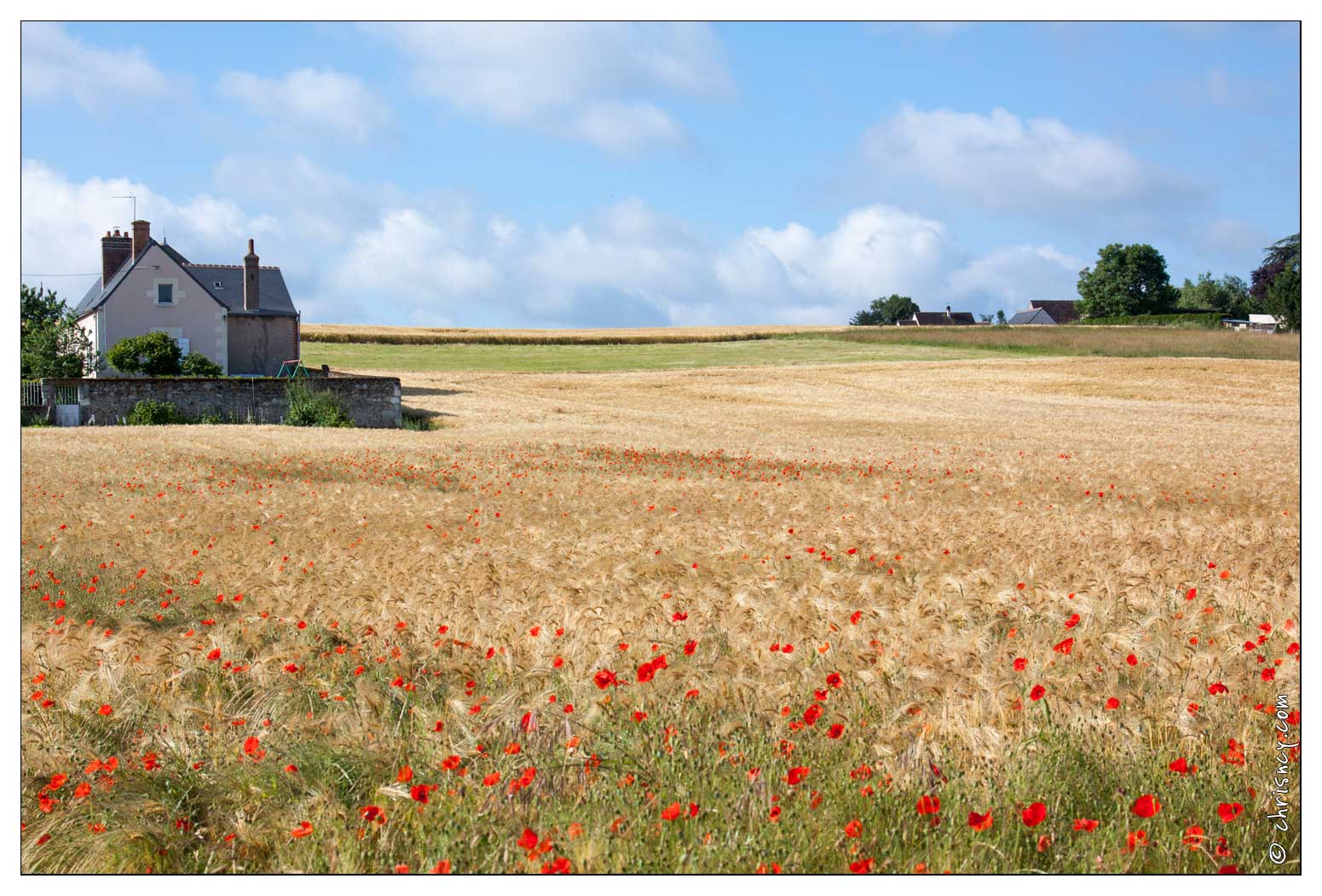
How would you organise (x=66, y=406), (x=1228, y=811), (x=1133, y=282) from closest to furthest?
(x=1228, y=811) < (x=66, y=406) < (x=1133, y=282)

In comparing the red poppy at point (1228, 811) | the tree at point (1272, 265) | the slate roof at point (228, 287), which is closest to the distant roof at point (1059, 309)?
the tree at point (1272, 265)

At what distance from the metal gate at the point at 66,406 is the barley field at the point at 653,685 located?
24170 mm

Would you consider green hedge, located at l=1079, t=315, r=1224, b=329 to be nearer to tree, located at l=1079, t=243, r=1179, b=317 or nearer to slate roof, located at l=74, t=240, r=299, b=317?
tree, located at l=1079, t=243, r=1179, b=317

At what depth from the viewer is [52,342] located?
44531mm

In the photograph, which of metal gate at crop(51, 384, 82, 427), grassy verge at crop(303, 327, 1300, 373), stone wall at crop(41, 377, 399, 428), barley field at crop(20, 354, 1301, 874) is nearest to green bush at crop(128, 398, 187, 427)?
stone wall at crop(41, 377, 399, 428)

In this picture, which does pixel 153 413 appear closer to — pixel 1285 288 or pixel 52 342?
pixel 52 342

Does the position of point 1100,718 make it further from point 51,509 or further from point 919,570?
point 51,509

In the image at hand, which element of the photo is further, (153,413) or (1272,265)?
(1272,265)

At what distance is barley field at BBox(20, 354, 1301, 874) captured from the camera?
13.4ft

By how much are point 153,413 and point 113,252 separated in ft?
80.2

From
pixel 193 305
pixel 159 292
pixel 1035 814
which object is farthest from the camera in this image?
pixel 193 305


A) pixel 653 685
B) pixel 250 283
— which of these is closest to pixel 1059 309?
pixel 250 283

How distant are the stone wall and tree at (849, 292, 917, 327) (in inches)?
5260

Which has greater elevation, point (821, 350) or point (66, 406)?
point (821, 350)
